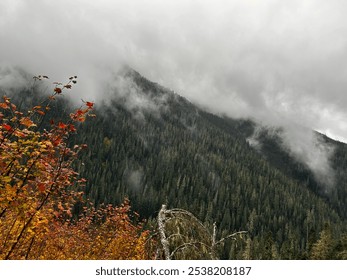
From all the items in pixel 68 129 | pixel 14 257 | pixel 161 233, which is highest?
pixel 68 129

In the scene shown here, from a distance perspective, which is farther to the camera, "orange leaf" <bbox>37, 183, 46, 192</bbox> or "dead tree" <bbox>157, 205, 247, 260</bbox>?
"orange leaf" <bbox>37, 183, 46, 192</bbox>

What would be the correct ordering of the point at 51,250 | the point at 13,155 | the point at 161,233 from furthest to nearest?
the point at 51,250 → the point at 13,155 → the point at 161,233

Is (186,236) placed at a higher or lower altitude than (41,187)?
lower

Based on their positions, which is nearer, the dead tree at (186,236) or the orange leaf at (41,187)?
the dead tree at (186,236)

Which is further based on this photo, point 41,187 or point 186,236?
point 41,187

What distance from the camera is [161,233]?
6324mm

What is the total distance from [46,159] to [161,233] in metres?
3.41
